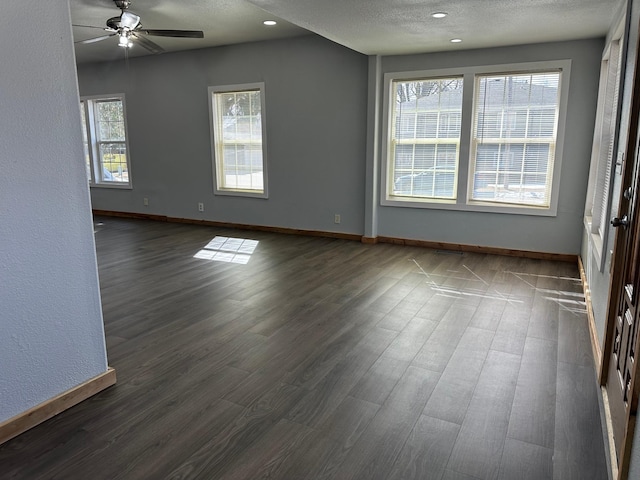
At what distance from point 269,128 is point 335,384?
15.3ft

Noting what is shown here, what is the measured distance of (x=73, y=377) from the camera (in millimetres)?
2264

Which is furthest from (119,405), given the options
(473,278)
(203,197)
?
(203,197)

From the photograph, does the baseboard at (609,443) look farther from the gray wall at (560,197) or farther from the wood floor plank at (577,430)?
the gray wall at (560,197)

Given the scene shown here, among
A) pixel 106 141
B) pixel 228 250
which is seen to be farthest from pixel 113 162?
pixel 228 250

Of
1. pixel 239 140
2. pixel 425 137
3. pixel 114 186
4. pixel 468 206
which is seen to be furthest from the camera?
pixel 114 186

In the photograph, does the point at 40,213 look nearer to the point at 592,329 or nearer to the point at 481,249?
the point at 592,329

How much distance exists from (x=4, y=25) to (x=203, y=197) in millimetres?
5396

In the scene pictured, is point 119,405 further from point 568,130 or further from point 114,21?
point 568,130

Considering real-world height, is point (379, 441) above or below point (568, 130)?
below

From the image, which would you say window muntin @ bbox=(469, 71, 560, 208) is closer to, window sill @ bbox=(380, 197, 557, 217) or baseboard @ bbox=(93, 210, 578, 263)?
window sill @ bbox=(380, 197, 557, 217)

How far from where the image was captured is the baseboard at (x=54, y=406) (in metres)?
1.99

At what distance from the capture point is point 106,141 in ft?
26.3

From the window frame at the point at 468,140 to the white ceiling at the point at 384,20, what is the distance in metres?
0.27

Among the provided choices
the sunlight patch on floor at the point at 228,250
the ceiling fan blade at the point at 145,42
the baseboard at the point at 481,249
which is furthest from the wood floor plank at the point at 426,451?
the ceiling fan blade at the point at 145,42
